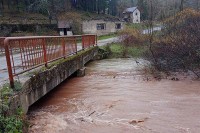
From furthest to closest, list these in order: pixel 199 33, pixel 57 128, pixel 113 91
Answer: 1. pixel 199 33
2. pixel 113 91
3. pixel 57 128

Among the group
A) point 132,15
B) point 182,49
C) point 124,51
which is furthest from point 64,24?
point 132,15

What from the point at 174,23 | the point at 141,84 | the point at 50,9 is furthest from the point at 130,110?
the point at 50,9

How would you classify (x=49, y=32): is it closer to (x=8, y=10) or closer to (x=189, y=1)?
(x=8, y=10)

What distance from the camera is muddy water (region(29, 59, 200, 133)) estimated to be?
21.2 feet

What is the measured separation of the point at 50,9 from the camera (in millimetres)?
44875

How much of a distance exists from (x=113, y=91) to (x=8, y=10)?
39894mm

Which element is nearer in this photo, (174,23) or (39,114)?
(39,114)

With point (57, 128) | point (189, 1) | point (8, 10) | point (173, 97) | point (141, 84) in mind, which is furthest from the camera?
point (8, 10)

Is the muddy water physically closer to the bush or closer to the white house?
the bush

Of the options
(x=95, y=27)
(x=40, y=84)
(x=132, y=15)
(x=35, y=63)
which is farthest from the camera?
(x=132, y=15)

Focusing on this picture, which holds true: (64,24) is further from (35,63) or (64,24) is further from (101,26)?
(35,63)

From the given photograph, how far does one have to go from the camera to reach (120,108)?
312 inches

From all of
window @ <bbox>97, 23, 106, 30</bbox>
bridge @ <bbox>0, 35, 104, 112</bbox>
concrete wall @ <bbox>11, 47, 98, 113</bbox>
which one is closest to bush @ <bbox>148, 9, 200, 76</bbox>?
concrete wall @ <bbox>11, 47, 98, 113</bbox>

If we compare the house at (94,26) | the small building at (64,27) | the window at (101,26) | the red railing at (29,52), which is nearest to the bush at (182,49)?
the red railing at (29,52)
